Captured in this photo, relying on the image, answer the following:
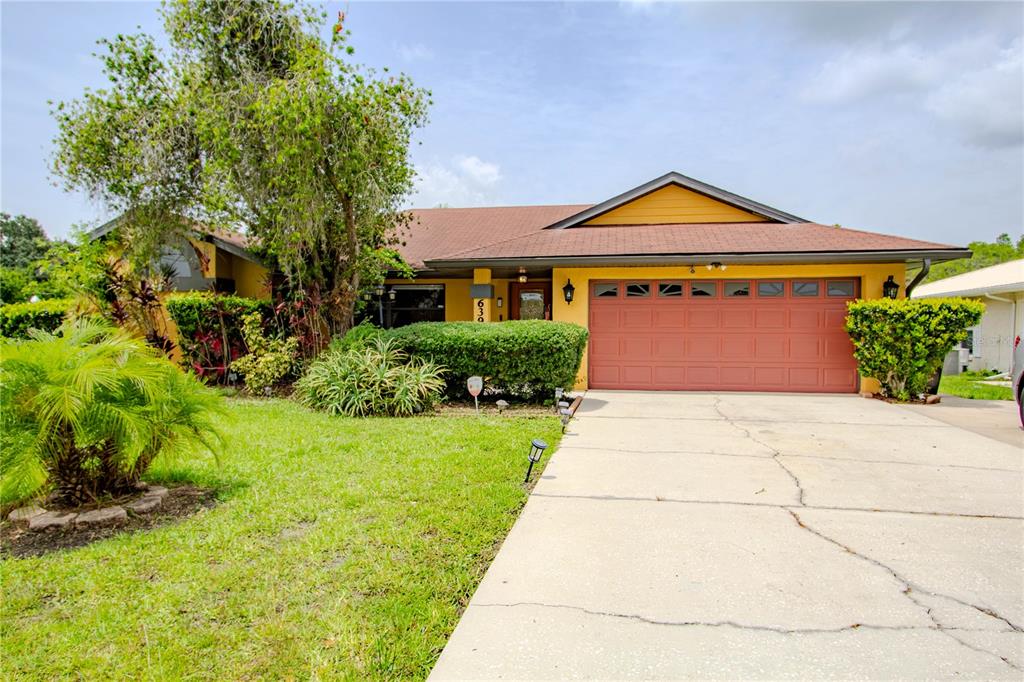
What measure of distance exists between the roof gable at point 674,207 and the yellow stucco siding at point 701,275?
2051 millimetres

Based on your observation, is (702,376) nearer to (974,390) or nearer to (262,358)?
(974,390)

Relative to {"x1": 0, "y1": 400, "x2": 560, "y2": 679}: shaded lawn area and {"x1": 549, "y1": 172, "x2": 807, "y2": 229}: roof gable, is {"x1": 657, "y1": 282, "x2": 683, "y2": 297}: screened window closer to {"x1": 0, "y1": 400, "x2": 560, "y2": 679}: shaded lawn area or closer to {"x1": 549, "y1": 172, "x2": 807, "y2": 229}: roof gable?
{"x1": 549, "y1": 172, "x2": 807, "y2": 229}: roof gable

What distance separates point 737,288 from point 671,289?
130 cm

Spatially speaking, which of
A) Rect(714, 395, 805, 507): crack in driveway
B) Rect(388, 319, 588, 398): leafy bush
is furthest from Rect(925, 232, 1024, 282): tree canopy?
Rect(388, 319, 588, 398): leafy bush

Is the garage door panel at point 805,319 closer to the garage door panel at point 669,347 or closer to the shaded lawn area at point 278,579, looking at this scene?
the garage door panel at point 669,347

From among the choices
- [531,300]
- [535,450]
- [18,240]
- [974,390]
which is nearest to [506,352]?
[535,450]

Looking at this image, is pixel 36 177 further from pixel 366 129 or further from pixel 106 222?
pixel 366 129

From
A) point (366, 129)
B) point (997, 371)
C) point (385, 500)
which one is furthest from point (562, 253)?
point (997, 371)

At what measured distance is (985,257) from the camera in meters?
38.4

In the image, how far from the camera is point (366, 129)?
918cm

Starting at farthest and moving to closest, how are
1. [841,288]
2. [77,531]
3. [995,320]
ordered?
[995,320]
[841,288]
[77,531]

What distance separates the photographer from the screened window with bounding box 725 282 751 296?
1099cm

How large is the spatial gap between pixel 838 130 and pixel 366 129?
9.93 meters

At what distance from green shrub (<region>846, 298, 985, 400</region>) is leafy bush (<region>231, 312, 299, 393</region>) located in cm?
1071
